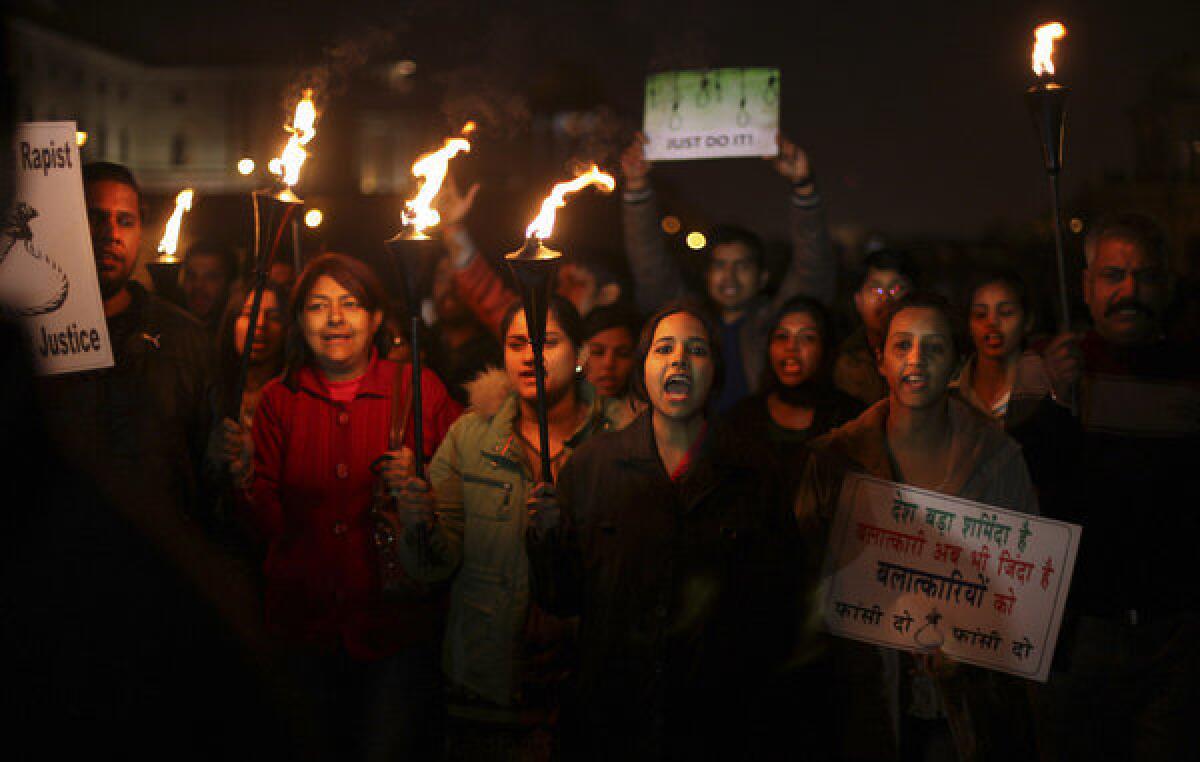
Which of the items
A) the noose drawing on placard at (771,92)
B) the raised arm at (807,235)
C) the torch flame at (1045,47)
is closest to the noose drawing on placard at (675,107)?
the noose drawing on placard at (771,92)

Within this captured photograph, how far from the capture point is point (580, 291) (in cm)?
594

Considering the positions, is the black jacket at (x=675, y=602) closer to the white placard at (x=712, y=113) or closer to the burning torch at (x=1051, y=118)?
the burning torch at (x=1051, y=118)

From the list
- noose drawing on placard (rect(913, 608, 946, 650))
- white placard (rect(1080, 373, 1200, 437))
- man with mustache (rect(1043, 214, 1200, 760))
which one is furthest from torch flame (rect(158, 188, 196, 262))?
white placard (rect(1080, 373, 1200, 437))

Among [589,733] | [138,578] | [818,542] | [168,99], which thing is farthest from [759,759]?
[168,99]

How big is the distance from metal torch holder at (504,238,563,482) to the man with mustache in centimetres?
200

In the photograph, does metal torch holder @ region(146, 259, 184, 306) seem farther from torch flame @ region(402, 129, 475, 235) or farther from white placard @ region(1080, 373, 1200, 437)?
white placard @ region(1080, 373, 1200, 437)

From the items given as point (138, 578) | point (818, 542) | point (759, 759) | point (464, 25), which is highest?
point (464, 25)

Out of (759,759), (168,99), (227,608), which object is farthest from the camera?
(168,99)

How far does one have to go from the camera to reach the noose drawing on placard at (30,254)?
388 centimetres

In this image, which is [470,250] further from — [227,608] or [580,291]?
[227,608]

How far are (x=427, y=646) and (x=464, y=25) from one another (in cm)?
525

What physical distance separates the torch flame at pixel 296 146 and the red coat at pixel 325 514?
32.5 inches

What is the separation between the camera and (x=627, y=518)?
11.9ft

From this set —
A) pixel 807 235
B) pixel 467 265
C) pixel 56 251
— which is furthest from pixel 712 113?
pixel 56 251
